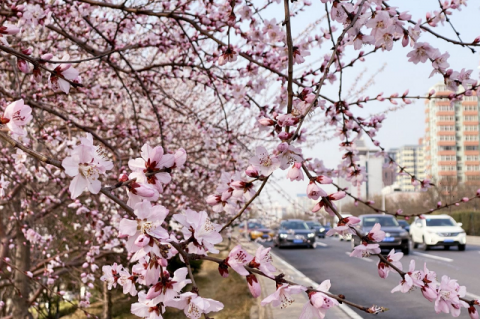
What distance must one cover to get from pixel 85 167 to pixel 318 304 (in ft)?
2.65

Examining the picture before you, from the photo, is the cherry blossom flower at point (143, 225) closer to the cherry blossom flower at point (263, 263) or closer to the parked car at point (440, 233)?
the cherry blossom flower at point (263, 263)

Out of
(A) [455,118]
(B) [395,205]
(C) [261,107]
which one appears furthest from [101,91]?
(A) [455,118]

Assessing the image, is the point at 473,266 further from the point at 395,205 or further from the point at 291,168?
the point at 395,205

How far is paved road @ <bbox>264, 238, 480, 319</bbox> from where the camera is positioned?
23.3ft

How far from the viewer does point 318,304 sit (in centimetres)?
135

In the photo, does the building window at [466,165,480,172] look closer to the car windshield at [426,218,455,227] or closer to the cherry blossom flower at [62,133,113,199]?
the car windshield at [426,218,455,227]

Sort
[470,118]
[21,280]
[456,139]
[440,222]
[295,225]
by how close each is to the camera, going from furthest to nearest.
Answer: [456,139]
[470,118]
[295,225]
[440,222]
[21,280]

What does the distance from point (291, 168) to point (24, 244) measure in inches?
206

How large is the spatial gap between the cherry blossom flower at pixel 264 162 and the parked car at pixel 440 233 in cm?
1552

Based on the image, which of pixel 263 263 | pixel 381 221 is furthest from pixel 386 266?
pixel 381 221

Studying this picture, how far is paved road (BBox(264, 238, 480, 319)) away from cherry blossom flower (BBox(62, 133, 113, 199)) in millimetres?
6152

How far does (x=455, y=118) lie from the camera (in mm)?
90438

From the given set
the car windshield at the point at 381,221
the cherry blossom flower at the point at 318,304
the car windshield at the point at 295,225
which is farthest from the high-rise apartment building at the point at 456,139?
the cherry blossom flower at the point at 318,304

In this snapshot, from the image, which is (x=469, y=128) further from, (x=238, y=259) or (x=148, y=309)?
(x=148, y=309)
